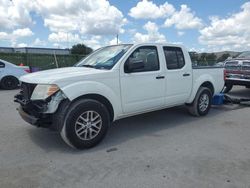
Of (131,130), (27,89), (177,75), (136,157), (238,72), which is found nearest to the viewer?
(136,157)

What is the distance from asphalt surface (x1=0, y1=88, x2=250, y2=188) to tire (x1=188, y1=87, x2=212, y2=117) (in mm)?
572

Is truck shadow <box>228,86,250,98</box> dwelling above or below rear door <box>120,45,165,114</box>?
below

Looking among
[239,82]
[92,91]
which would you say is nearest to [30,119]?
[92,91]

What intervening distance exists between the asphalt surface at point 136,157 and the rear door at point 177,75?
639 mm

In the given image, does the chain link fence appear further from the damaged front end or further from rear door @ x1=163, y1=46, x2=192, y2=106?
the damaged front end

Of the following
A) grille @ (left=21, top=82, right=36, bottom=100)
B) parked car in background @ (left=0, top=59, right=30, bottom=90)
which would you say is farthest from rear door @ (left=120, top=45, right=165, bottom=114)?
parked car in background @ (left=0, top=59, right=30, bottom=90)

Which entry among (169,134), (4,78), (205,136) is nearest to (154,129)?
(169,134)

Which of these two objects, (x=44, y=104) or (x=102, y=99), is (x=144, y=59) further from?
(x=44, y=104)

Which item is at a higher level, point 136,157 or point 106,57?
point 106,57

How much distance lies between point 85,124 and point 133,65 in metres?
1.41

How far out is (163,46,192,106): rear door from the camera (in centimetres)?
561

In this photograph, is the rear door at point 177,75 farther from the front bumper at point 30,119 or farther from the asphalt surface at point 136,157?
the front bumper at point 30,119

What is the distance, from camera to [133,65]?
478cm

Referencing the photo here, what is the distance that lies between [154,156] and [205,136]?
1494 millimetres
